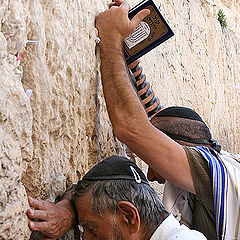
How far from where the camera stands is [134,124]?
4.97ft

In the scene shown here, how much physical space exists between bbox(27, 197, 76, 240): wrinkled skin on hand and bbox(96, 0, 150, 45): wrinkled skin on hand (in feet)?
2.63

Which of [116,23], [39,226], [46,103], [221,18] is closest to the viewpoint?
[39,226]

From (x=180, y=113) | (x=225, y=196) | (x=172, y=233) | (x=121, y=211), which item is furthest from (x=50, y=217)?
(x=180, y=113)

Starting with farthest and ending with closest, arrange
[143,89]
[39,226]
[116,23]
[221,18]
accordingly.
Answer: [221,18], [143,89], [116,23], [39,226]

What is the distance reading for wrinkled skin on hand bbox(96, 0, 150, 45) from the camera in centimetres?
173

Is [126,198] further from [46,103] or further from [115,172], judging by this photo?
[46,103]

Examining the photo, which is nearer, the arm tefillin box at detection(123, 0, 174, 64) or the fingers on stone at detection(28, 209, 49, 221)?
the fingers on stone at detection(28, 209, 49, 221)

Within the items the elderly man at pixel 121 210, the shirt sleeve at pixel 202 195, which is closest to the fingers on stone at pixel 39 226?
the elderly man at pixel 121 210

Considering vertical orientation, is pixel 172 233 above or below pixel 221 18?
below

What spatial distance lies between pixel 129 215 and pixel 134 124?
15.0 inches

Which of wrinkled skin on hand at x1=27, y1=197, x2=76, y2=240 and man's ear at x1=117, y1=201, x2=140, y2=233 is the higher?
wrinkled skin on hand at x1=27, y1=197, x2=76, y2=240

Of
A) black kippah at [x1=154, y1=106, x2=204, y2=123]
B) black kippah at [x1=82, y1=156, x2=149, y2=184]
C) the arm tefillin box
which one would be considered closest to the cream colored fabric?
black kippah at [x1=82, y1=156, x2=149, y2=184]

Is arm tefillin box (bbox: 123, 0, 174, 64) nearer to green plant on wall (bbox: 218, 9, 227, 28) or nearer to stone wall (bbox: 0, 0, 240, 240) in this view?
stone wall (bbox: 0, 0, 240, 240)

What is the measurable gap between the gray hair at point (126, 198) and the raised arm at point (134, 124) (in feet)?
0.55
